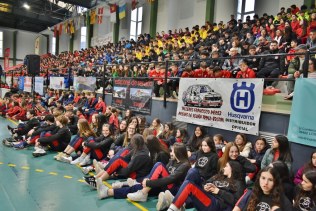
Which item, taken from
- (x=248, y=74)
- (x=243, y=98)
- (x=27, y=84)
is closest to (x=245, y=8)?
(x=248, y=74)

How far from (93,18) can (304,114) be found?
23.4 metres

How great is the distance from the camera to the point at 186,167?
4332 millimetres

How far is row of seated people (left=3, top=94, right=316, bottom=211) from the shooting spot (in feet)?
10.7

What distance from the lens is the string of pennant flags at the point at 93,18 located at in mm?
21766

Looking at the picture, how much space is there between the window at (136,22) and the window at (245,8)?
343 inches

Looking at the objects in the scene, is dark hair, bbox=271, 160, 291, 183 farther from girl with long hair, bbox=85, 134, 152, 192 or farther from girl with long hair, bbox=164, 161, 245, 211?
girl with long hair, bbox=85, 134, 152, 192

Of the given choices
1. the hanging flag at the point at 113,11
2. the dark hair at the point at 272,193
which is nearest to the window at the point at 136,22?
the hanging flag at the point at 113,11

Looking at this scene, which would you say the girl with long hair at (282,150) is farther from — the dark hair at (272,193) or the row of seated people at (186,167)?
the dark hair at (272,193)

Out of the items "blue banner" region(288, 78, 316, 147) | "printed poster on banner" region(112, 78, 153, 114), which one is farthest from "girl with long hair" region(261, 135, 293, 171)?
"printed poster on banner" region(112, 78, 153, 114)

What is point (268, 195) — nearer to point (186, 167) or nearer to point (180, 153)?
point (186, 167)

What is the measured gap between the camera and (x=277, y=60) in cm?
642

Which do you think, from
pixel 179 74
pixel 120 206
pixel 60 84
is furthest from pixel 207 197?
pixel 60 84

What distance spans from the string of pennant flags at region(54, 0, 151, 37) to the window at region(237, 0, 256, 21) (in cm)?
569

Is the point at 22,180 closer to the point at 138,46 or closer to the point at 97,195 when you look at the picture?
the point at 97,195
